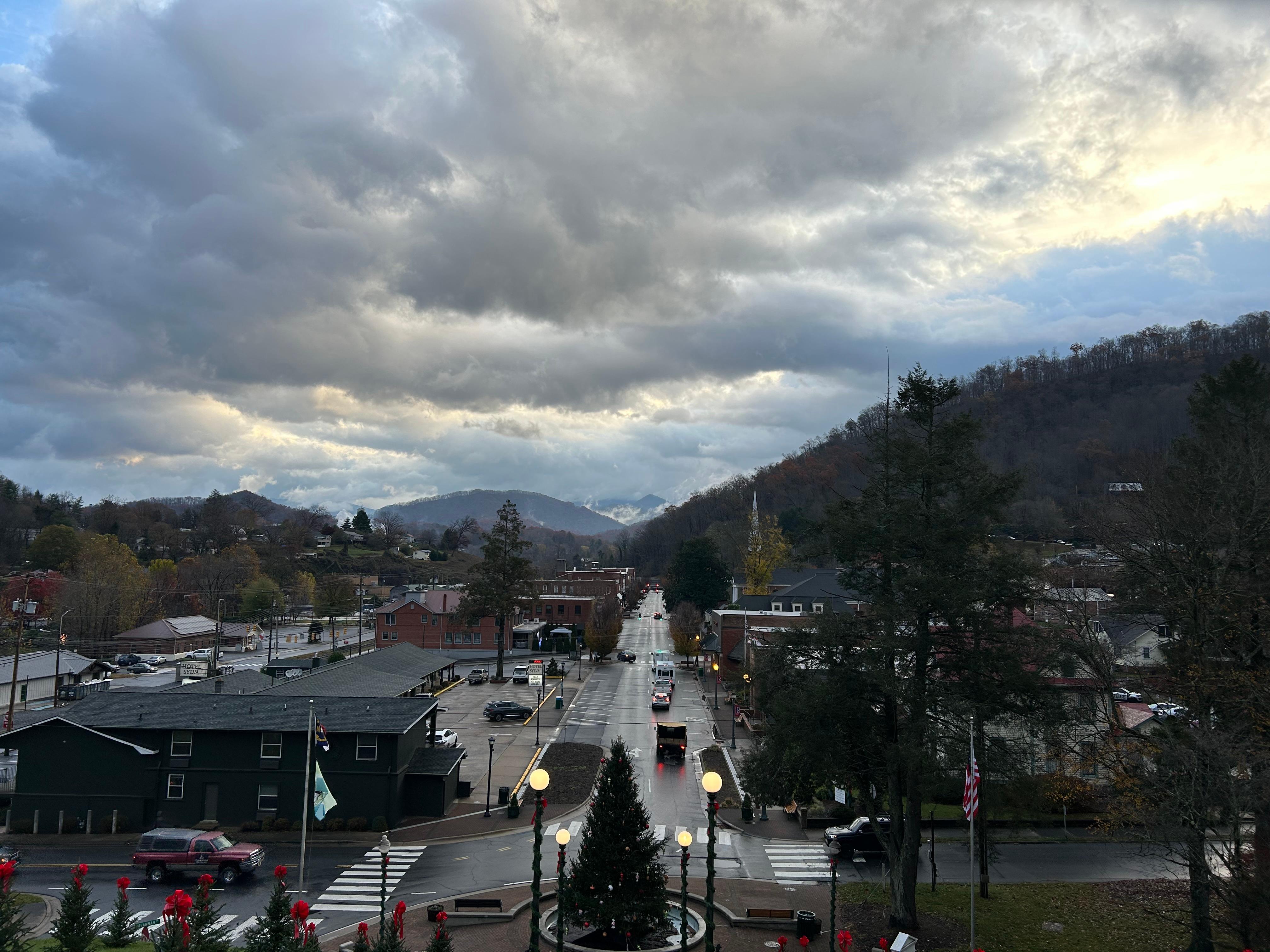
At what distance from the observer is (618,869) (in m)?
20.5

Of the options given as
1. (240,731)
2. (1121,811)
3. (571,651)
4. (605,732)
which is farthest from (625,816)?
(571,651)

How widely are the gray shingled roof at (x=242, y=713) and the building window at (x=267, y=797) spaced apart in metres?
2.65

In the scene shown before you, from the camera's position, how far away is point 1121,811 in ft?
70.2

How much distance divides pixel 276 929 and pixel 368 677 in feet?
96.1

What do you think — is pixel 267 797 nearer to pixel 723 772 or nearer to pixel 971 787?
pixel 723 772

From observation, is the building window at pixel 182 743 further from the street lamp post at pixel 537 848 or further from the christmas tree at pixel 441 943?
the christmas tree at pixel 441 943

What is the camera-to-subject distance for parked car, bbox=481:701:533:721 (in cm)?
5706

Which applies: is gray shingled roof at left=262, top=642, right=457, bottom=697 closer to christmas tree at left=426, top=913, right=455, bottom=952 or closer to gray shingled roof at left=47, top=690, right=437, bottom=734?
gray shingled roof at left=47, top=690, right=437, bottom=734

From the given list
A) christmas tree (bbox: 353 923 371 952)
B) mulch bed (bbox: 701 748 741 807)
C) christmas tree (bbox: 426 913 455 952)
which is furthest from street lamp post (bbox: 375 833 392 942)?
mulch bed (bbox: 701 748 741 807)

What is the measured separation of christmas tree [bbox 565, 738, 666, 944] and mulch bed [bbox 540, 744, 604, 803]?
50.4ft

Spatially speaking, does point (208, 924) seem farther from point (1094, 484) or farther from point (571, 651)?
point (1094, 484)

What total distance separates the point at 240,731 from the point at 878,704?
89.9ft

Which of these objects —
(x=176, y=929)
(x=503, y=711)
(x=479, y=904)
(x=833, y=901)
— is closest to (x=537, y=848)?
(x=479, y=904)

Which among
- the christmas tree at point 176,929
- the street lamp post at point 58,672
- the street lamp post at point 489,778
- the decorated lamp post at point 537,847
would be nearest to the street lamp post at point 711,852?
the decorated lamp post at point 537,847
